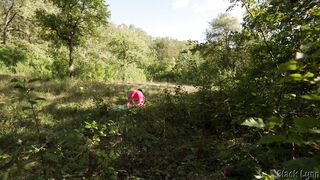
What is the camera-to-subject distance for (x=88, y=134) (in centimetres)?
851

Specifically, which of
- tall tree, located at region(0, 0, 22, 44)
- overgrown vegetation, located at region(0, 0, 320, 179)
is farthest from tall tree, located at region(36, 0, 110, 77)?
tall tree, located at region(0, 0, 22, 44)

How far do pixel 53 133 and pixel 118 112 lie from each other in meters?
2.49

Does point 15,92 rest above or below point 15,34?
below

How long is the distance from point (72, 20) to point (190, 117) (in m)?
8.96

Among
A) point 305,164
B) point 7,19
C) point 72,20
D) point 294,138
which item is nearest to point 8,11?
point 7,19

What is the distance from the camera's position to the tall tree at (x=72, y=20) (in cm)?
1503

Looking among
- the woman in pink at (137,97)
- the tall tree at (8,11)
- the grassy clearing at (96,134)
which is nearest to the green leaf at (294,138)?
the grassy clearing at (96,134)

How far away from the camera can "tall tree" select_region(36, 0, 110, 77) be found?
592 inches

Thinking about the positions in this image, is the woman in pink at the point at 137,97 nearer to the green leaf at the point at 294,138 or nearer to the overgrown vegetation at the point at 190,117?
the overgrown vegetation at the point at 190,117

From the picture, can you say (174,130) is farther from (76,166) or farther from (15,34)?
(15,34)

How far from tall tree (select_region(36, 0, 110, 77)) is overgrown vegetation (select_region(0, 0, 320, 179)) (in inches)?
5.7

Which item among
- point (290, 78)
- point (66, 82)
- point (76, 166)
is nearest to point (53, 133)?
point (76, 166)

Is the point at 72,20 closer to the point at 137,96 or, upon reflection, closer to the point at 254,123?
the point at 137,96

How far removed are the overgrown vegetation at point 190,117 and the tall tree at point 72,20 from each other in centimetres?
14
